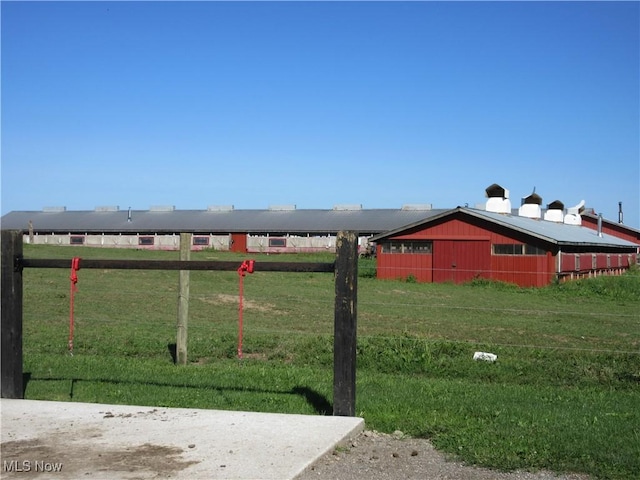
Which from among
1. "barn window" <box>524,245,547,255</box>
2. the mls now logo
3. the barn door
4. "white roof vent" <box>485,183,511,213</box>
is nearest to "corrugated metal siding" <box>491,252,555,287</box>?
"barn window" <box>524,245,547,255</box>

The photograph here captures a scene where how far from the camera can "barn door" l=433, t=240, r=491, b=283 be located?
38844 mm

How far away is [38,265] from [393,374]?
5068 millimetres

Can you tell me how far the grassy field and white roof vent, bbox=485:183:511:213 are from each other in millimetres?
24861

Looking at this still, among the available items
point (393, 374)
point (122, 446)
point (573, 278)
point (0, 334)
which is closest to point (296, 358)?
point (393, 374)

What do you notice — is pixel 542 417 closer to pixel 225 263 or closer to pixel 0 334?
pixel 225 263

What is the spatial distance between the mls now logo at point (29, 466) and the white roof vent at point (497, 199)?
135 feet

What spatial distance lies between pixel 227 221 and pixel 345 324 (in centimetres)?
6993

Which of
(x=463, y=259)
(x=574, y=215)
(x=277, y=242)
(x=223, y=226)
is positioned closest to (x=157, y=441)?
(x=463, y=259)

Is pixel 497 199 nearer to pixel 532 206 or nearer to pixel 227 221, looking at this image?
pixel 532 206

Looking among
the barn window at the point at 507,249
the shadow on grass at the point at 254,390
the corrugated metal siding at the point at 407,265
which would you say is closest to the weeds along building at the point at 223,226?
the corrugated metal siding at the point at 407,265

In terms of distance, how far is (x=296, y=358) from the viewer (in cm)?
1202

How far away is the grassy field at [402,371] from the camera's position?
22.3 ft

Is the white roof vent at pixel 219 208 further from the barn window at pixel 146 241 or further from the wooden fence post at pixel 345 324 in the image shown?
the wooden fence post at pixel 345 324

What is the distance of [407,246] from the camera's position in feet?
136
